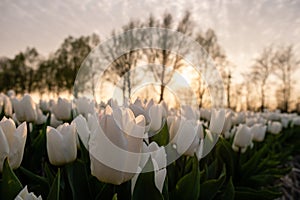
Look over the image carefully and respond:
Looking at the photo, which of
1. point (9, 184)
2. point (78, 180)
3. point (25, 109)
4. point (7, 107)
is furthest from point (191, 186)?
point (7, 107)

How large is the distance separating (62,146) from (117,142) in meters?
0.37

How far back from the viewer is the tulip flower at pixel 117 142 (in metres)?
0.82

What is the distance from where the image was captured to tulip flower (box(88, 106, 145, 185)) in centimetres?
82

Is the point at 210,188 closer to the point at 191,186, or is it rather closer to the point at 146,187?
the point at 191,186

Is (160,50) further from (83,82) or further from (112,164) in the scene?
(112,164)

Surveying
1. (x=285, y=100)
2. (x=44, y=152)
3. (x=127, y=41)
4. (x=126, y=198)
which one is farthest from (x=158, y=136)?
(x=285, y=100)

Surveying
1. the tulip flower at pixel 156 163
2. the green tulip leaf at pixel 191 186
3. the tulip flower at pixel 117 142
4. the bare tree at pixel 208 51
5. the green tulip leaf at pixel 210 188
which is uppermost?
the bare tree at pixel 208 51

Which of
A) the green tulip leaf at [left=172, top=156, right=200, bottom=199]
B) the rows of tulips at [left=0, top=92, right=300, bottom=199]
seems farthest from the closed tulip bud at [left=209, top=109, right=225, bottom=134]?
the green tulip leaf at [left=172, top=156, right=200, bottom=199]

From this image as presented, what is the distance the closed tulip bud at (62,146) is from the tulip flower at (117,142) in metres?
0.28

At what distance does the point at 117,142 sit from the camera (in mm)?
816

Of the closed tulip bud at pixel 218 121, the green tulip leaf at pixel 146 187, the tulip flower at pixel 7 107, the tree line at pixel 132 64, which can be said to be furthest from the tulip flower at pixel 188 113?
the tree line at pixel 132 64

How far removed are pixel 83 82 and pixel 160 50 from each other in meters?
3.77

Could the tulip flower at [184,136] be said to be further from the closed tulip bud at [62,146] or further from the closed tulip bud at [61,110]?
the closed tulip bud at [61,110]

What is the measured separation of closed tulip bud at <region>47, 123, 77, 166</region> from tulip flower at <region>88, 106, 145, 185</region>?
0.28 m
